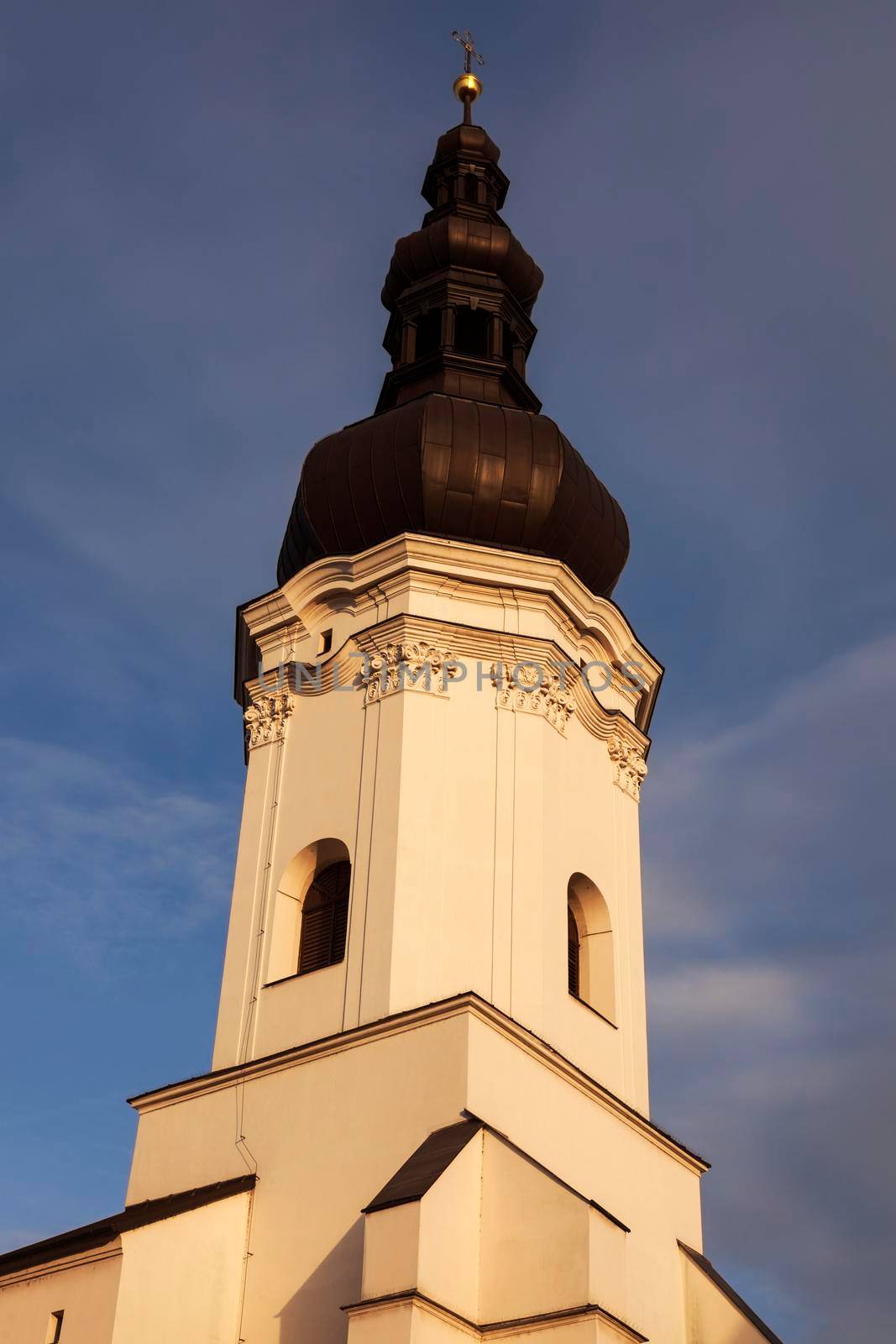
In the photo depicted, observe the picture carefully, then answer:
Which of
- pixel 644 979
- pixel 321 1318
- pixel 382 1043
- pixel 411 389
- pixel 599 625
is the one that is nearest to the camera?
pixel 321 1318

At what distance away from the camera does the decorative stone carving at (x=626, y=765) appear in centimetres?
1975

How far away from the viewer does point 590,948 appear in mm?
18484

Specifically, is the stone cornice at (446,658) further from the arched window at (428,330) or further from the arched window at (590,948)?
the arched window at (428,330)

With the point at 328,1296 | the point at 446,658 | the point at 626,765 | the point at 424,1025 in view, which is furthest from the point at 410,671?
the point at 328,1296

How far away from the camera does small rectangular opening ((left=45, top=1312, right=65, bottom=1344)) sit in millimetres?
14867

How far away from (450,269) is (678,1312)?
13146 millimetres

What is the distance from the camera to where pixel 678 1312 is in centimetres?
1684

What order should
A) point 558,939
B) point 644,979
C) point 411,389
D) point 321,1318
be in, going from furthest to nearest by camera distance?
point 411,389 → point 644,979 → point 558,939 → point 321,1318

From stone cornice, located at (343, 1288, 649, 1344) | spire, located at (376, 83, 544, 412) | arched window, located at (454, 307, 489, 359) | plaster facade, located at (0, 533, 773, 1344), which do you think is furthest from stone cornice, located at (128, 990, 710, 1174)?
arched window, located at (454, 307, 489, 359)

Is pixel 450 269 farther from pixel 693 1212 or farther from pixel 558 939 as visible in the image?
pixel 693 1212

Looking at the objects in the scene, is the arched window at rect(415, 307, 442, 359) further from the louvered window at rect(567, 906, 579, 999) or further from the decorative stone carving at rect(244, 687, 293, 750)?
the louvered window at rect(567, 906, 579, 999)

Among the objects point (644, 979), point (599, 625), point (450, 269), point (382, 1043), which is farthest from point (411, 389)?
point (382, 1043)

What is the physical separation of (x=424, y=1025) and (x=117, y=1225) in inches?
116

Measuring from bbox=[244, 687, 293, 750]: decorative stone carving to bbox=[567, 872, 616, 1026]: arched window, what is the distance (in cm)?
338
